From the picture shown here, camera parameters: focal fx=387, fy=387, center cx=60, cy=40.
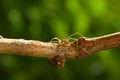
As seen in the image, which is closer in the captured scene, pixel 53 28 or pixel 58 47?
pixel 58 47

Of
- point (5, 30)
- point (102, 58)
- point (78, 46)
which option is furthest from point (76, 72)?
point (78, 46)

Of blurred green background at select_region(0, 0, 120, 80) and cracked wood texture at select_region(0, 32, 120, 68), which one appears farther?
blurred green background at select_region(0, 0, 120, 80)

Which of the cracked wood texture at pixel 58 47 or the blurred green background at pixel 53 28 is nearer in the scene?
the cracked wood texture at pixel 58 47

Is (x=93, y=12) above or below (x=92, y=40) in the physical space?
above

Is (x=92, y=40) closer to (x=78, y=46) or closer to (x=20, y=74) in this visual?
(x=78, y=46)
